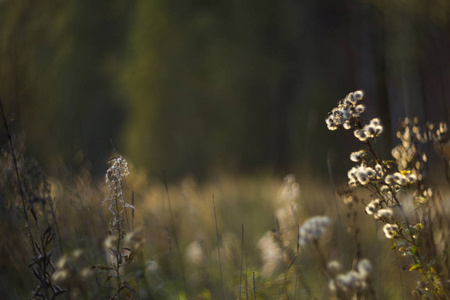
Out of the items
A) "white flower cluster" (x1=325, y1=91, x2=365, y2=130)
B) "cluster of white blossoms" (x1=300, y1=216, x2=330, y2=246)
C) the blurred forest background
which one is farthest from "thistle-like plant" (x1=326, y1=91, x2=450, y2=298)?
the blurred forest background

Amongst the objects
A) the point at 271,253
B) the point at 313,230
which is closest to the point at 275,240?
the point at 271,253

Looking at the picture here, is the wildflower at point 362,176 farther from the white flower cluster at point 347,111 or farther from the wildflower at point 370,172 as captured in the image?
the white flower cluster at point 347,111

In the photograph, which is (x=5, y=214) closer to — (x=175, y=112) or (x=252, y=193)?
(x=252, y=193)

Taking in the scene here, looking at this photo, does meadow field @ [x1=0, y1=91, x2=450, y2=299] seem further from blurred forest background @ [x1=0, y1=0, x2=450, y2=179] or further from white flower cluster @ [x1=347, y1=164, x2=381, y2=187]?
blurred forest background @ [x1=0, y1=0, x2=450, y2=179]

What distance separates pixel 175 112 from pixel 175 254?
43.2 ft

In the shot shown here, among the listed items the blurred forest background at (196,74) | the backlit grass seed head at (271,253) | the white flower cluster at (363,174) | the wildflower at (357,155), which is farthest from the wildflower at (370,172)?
the blurred forest background at (196,74)

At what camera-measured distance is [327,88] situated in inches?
507

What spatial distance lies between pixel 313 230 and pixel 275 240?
75 centimetres

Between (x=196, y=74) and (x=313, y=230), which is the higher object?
(x=196, y=74)

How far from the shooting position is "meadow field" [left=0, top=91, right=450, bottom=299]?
1.41m

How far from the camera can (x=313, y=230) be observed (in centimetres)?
104

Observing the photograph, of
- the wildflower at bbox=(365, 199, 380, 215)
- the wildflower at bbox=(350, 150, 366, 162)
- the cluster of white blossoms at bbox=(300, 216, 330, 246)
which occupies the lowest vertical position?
the cluster of white blossoms at bbox=(300, 216, 330, 246)

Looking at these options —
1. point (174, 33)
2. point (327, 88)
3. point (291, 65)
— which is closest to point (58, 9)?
point (174, 33)

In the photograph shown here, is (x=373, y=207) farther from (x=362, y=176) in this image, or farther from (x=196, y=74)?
(x=196, y=74)
